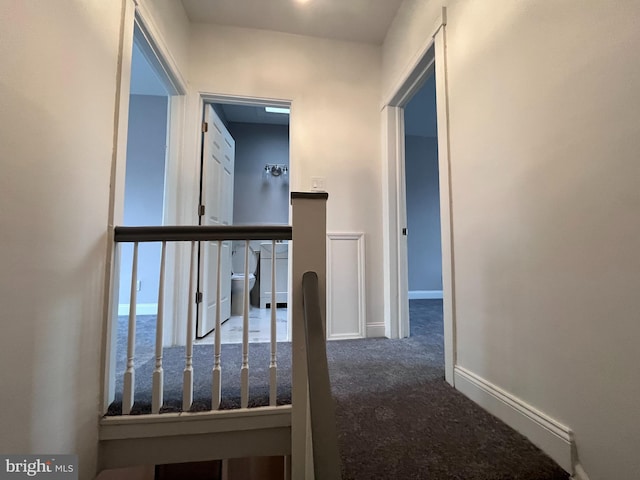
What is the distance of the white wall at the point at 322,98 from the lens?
101 inches

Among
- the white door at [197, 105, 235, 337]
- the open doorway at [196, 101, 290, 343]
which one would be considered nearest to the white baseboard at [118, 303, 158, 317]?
the open doorway at [196, 101, 290, 343]

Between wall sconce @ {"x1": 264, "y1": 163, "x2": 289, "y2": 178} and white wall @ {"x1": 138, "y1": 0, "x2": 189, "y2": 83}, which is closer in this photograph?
white wall @ {"x1": 138, "y1": 0, "x2": 189, "y2": 83}

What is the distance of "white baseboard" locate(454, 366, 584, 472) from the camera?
1.01m

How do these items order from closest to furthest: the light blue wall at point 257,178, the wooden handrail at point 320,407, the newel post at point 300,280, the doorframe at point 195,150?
the wooden handrail at point 320,407 → the newel post at point 300,280 → the doorframe at point 195,150 → the light blue wall at point 257,178

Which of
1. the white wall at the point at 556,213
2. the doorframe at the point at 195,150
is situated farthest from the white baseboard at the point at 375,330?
the white wall at the point at 556,213

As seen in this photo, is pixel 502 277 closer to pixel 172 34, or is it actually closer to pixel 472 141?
pixel 472 141

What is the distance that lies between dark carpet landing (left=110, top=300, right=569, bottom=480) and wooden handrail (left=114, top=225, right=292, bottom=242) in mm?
798

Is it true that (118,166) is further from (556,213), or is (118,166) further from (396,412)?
(556,213)

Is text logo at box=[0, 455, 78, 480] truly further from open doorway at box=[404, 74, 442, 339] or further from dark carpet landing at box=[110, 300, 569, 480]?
open doorway at box=[404, 74, 442, 339]

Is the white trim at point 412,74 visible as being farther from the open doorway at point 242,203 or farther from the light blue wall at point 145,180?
the light blue wall at point 145,180

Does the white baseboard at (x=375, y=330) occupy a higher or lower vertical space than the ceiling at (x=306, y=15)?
lower

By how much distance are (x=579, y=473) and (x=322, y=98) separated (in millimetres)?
2843

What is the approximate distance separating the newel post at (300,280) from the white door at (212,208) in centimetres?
120

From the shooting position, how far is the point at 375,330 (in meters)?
2.56
